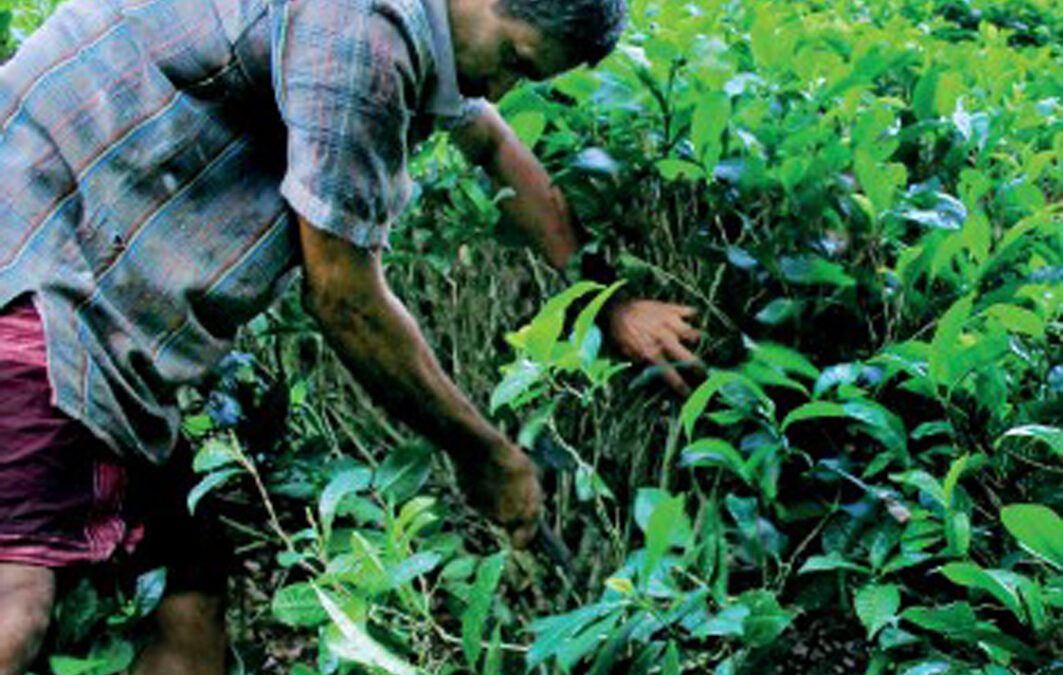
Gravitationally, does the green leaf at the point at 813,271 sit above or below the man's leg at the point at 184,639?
above

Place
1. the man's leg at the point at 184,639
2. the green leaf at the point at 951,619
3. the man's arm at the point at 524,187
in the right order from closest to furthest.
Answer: the green leaf at the point at 951,619 < the man's arm at the point at 524,187 < the man's leg at the point at 184,639

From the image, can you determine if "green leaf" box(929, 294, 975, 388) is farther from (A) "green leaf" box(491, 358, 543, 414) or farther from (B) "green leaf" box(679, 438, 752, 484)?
(A) "green leaf" box(491, 358, 543, 414)

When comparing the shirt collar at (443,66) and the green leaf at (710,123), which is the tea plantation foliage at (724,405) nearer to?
the green leaf at (710,123)

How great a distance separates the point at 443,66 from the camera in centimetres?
224

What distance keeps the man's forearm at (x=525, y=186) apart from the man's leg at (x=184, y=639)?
0.95 metres

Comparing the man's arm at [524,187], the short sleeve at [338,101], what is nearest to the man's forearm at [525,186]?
the man's arm at [524,187]

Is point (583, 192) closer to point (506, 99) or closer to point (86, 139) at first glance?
point (506, 99)

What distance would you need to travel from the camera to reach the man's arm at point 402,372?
2.16m

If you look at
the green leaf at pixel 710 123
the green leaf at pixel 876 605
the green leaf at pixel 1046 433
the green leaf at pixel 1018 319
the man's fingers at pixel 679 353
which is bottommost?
the green leaf at pixel 876 605

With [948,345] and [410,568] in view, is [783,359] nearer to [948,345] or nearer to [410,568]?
[948,345]

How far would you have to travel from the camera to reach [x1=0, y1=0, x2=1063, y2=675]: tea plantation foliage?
1979mm

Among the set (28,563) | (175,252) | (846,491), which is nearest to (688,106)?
(846,491)

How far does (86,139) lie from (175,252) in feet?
0.73

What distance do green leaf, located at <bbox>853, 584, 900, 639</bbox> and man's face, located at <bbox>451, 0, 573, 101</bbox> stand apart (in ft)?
3.04
